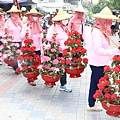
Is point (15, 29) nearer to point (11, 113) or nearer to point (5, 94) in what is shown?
point (5, 94)

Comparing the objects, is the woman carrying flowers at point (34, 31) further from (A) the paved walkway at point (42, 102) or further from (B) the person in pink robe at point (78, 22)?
(B) the person in pink robe at point (78, 22)

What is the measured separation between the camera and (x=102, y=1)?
274 feet

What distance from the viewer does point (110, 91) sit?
3875mm

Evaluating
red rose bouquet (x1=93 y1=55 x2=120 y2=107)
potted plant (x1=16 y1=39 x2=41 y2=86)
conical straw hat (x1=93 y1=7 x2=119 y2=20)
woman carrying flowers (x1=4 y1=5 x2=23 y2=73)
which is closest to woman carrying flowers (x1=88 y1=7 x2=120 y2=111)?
conical straw hat (x1=93 y1=7 x2=119 y2=20)

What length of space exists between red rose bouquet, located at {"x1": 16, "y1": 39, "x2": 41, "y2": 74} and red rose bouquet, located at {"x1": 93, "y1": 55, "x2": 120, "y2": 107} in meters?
1.97

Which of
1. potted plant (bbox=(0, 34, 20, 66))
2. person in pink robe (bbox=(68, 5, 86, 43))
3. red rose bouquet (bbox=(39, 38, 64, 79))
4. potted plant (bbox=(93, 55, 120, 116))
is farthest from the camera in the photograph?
person in pink robe (bbox=(68, 5, 86, 43))

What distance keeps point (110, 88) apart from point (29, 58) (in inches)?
85.5

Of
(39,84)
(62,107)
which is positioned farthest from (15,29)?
(62,107)

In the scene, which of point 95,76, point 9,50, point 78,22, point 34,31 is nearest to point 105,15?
point 95,76

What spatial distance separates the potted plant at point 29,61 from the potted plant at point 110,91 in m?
1.96

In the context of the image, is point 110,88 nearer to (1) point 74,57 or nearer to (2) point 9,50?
(1) point 74,57

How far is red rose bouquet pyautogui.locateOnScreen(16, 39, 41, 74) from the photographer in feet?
18.2

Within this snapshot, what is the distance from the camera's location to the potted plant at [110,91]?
3.82 m

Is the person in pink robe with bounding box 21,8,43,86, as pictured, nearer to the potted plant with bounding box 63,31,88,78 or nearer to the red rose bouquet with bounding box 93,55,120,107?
the potted plant with bounding box 63,31,88,78
